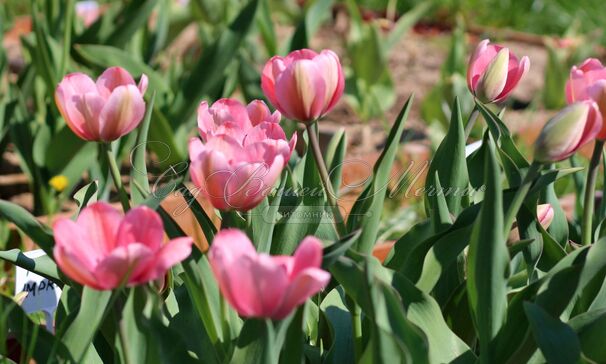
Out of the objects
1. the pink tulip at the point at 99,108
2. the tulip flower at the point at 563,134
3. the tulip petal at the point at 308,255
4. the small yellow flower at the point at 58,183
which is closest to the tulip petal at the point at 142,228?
the tulip petal at the point at 308,255

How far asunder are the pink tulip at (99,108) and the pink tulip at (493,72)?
34 cm

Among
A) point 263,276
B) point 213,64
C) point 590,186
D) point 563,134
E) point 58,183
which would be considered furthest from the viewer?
point 213,64

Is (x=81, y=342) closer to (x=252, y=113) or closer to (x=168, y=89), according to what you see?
(x=252, y=113)

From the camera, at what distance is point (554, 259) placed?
996 mm

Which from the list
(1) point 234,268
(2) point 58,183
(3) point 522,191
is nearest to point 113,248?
(1) point 234,268

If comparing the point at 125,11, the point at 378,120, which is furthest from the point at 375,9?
the point at 125,11

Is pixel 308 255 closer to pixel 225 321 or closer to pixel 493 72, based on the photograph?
pixel 225 321

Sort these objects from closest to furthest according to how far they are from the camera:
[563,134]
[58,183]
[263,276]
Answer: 1. [263,276]
2. [563,134]
3. [58,183]

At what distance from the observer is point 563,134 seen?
0.75 meters

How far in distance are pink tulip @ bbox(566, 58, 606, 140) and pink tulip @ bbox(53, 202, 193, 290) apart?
0.42m

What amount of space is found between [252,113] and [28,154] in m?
1.28

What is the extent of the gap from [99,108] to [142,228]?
22 centimetres

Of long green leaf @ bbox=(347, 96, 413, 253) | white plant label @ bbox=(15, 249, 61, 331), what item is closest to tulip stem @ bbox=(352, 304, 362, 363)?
long green leaf @ bbox=(347, 96, 413, 253)

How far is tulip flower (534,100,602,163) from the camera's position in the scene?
748 millimetres
